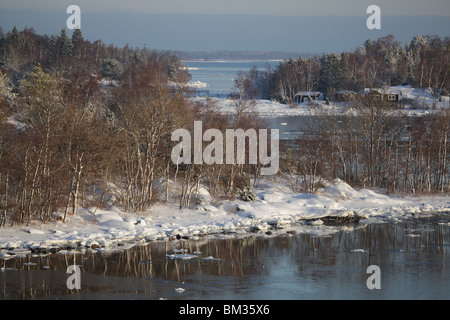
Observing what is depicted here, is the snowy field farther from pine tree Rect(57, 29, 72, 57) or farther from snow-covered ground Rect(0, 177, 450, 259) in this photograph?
pine tree Rect(57, 29, 72, 57)

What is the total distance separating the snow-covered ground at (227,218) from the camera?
19000 millimetres

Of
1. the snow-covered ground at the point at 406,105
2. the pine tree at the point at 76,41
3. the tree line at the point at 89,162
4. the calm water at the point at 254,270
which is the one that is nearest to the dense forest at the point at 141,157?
the tree line at the point at 89,162

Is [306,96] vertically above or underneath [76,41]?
underneath

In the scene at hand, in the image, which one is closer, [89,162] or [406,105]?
[89,162]

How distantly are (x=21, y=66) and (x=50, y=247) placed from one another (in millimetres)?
67624

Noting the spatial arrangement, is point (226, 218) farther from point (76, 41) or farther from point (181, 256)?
point (76, 41)

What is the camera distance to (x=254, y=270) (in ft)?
54.4

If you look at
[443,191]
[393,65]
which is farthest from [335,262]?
[393,65]

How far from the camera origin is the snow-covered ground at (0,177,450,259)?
19000mm


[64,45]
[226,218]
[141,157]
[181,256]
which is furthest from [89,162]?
[64,45]

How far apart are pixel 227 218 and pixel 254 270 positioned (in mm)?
6397

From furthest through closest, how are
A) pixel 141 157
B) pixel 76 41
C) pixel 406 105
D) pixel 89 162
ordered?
pixel 76 41
pixel 406 105
pixel 141 157
pixel 89 162

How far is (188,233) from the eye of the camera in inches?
817

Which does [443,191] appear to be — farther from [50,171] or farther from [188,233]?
[50,171]
